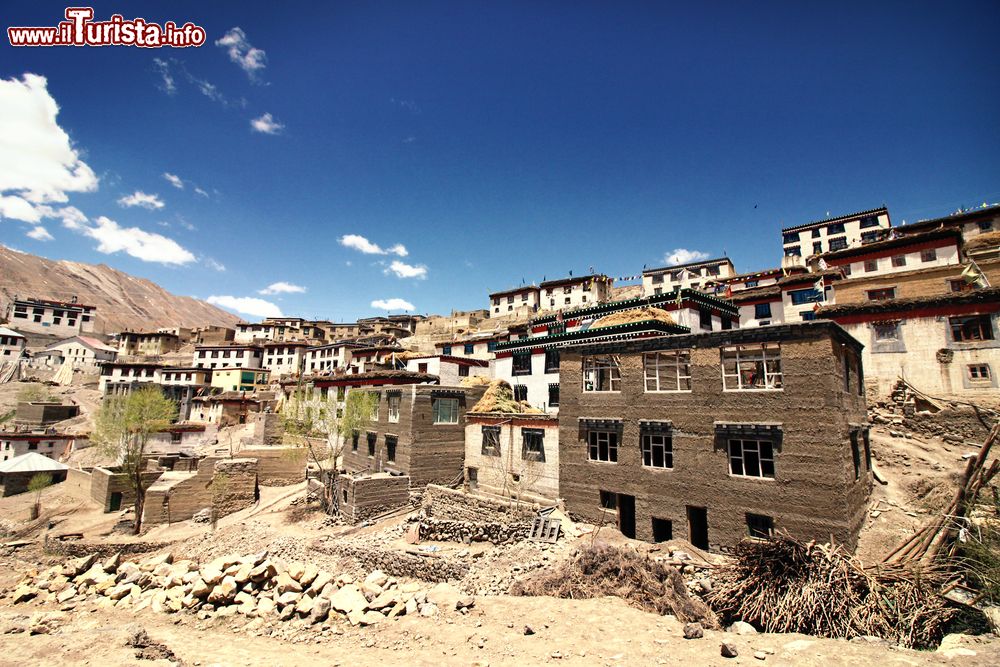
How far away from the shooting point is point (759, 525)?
714 inches

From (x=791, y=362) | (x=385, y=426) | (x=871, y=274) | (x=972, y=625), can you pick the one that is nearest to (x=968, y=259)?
(x=871, y=274)

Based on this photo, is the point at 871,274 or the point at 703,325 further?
the point at 871,274

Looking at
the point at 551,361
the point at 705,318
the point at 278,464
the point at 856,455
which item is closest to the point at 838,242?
the point at 705,318

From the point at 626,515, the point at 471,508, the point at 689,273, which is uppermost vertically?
the point at 689,273

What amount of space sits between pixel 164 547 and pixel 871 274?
5235cm

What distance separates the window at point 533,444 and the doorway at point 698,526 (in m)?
8.23

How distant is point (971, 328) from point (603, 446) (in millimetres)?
21855

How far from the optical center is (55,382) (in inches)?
2894

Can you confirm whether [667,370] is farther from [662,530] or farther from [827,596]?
[827,596]

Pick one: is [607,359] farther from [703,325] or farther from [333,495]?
[333,495]

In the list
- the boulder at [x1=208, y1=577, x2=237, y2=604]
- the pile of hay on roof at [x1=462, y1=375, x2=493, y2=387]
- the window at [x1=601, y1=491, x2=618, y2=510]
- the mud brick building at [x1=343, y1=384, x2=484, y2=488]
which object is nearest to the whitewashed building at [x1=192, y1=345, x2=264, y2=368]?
the mud brick building at [x1=343, y1=384, x2=484, y2=488]

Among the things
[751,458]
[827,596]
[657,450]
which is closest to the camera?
[827,596]

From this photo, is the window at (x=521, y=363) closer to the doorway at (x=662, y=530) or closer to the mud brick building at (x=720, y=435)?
the mud brick building at (x=720, y=435)

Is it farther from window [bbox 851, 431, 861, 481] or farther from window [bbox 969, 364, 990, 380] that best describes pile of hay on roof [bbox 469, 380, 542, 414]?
window [bbox 969, 364, 990, 380]
